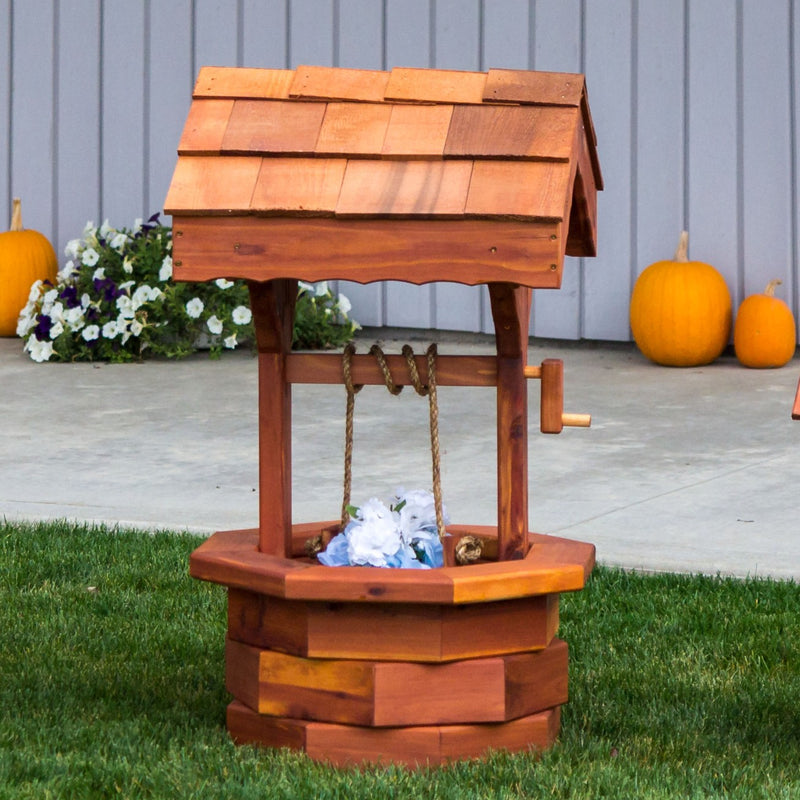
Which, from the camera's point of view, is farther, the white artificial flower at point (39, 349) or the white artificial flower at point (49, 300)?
the white artificial flower at point (49, 300)

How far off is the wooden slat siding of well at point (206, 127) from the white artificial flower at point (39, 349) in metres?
5.25

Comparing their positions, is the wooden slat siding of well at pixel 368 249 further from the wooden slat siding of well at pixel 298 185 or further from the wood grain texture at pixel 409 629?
the wood grain texture at pixel 409 629

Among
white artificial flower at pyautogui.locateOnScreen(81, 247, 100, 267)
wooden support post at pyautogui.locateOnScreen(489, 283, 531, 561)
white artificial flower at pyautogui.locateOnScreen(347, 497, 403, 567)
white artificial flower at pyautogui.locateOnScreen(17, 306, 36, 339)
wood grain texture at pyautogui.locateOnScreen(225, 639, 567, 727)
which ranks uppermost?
white artificial flower at pyautogui.locateOnScreen(81, 247, 100, 267)

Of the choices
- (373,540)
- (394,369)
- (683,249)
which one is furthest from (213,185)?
(683,249)

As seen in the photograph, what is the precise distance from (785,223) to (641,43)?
3.93 feet

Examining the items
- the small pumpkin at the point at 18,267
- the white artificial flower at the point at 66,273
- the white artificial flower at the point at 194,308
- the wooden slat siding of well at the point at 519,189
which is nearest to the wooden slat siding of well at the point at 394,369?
the wooden slat siding of well at the point at 519,189

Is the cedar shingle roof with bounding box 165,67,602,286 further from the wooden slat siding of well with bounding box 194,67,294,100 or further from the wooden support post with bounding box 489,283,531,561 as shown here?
the wooden support post with bounding box 489,283,531,561

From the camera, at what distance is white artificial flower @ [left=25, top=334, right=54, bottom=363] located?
25.7 feet

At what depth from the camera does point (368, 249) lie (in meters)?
2.60

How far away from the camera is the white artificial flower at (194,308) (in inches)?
306

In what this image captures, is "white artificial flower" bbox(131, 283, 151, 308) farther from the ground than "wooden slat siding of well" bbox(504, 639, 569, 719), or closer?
farther from the ground

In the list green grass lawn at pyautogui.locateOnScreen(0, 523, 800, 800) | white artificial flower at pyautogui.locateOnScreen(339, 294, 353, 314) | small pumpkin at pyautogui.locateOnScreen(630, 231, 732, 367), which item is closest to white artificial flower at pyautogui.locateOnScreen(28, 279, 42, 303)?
white artificial flower at pyautogui.locateOnScreen(339, 294, 353, 314)

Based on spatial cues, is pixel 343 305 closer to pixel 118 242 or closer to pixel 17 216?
pixel 118 242

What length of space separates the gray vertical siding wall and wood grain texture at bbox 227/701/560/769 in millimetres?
5224
